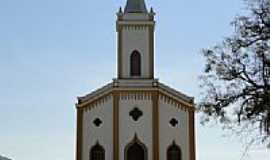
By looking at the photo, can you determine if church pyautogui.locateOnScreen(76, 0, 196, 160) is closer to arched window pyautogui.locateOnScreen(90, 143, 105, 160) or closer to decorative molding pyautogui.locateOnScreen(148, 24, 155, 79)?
arched window pyautogui.locateOnScreen(90, 143, 105, 160)

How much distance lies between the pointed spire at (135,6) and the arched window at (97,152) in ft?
30.7

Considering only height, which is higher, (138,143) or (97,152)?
(138,143)

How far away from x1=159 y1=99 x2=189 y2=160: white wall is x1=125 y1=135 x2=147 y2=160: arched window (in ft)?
3.69

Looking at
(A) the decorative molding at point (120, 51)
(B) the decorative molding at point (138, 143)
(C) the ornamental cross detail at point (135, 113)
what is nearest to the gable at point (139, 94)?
(C) the ornamental cross detail at point (135, 113)

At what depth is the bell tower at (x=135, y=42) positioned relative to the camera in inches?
1636

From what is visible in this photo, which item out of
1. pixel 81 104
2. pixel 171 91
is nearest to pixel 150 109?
pixel 171 91

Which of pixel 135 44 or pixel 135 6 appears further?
pixel 135 6

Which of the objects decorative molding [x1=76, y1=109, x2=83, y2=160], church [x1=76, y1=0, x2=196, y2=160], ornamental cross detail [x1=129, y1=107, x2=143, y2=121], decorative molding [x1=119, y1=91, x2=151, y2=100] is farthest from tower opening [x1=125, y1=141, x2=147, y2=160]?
decorative molding [x1=76, y1=109, x2=83, y2=160]

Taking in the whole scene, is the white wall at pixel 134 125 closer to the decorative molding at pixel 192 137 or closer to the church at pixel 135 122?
the church at pixel 135 122

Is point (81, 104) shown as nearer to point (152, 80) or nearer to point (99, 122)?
point (99, 122)

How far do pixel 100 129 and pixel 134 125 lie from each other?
2.14 meters

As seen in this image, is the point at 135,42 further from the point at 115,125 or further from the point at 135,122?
the point at 115,125

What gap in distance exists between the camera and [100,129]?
3978 centimetres

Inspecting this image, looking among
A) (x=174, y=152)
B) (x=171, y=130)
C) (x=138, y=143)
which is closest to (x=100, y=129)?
(x=138, y=143)
